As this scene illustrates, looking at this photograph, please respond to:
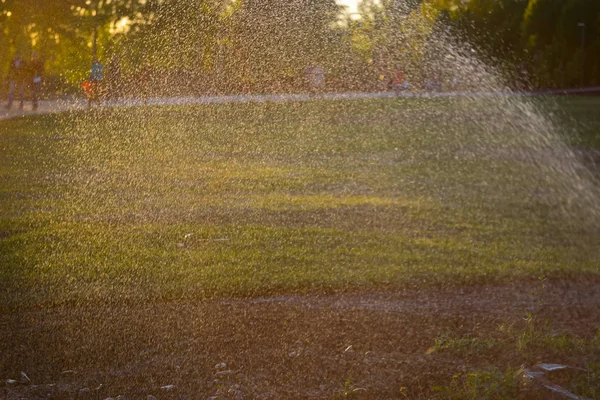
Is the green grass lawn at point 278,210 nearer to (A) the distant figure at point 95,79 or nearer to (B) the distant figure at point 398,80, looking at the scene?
(A) the distant figure at point 95,79

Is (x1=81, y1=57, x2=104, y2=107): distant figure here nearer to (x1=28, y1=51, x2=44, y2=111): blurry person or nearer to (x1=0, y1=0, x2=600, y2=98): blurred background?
(x1=0, y1=0, x2=600, y2=98): blurred background

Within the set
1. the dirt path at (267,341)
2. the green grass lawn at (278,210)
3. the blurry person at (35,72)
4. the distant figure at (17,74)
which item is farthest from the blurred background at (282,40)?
the dirt path at (267,341)

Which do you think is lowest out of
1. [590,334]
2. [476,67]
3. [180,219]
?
[476,67]

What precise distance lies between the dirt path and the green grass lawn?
318 millimetres

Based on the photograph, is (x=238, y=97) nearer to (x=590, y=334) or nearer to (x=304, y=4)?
(x=304, y=4)

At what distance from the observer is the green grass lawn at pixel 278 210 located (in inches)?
229

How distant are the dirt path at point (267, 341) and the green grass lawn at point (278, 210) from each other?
32 cm

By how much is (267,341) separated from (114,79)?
14.6 m

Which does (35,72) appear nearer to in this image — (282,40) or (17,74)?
(17,74)

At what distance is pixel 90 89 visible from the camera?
16516 millimetres

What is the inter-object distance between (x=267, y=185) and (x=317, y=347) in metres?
5.58

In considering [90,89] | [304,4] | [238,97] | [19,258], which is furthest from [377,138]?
[19,258]

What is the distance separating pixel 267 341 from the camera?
443 centimetres

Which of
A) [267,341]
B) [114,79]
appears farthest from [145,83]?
[267,341]
